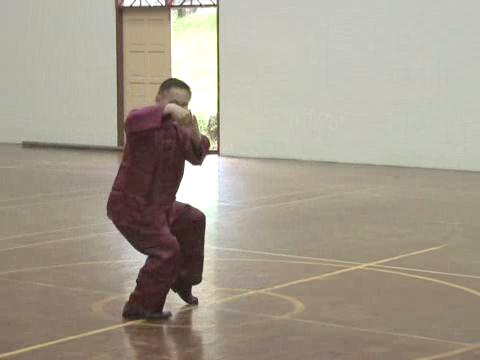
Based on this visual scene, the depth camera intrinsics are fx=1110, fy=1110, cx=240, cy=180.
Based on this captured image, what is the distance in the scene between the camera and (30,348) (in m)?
6.07

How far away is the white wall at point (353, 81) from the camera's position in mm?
15906

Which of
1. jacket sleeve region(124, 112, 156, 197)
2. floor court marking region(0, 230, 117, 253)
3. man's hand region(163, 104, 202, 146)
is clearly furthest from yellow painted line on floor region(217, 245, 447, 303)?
floor court marking region(0, 230, 117, 253)

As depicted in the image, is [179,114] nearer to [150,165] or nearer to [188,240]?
[150,165]

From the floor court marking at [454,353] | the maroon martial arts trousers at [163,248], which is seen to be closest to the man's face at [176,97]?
the maroon martial arts trousers at [163,248]

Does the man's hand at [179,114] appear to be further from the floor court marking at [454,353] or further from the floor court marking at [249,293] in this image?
the floor court marking at [454,353]

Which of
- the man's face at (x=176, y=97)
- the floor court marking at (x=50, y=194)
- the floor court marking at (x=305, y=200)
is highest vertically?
the man's face at (x=176, y=97)

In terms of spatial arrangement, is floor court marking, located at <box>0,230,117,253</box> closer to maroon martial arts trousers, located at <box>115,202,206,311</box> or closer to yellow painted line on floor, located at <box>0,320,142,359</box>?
maroon martial arts trousers, located at <box>115,202,206,311</box>

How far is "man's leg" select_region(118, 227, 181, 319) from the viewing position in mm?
6621

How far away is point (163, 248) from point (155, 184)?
0.39 meters

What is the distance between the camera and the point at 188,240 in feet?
22.9

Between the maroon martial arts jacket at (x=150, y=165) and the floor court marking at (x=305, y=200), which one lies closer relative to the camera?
the maroon martial arts jacket at (x=150, y=165)

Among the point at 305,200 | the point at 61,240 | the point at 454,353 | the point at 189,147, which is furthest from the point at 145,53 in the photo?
the point at 454,353

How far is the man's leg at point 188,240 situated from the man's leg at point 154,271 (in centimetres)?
22

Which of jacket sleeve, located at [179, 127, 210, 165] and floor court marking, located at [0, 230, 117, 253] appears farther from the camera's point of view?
floor court marking, located at [0, 230, 117, 253]
